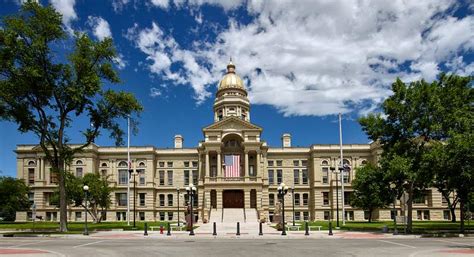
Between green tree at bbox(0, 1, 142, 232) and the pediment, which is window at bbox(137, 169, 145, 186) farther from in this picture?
green tree at bbox(0, 1, 142, 232)

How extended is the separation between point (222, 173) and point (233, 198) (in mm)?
4487

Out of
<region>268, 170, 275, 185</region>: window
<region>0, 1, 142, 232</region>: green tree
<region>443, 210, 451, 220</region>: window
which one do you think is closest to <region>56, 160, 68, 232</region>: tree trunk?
<region>0, 1, 142, 232</region>: green tree

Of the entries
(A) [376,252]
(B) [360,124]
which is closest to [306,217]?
(B) [360,124]

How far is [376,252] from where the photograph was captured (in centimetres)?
2200

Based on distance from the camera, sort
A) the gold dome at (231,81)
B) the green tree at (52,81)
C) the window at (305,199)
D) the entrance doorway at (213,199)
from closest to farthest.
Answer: the green tree at (52,81) < the entrance doorway at (213,199) < the window at (305,199) < the gold dome at (231,81)

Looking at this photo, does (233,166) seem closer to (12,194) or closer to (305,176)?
(305,176)

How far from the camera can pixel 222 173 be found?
73.8 m

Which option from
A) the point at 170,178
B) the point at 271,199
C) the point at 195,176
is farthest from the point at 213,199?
the point at 170,178

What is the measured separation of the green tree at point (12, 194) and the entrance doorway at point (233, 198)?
1257 inches

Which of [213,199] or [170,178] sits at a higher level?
[170,178]

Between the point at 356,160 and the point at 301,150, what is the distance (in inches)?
383

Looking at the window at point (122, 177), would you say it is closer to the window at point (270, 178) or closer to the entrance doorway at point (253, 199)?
the entrance doorway at point (253, 199)

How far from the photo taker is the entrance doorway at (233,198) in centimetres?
7450

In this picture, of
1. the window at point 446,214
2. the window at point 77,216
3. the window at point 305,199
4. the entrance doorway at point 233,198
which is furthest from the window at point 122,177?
the window at point 446,214
